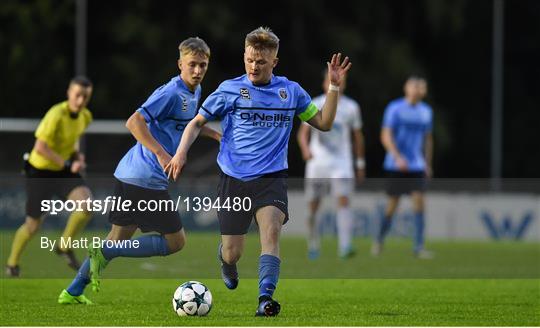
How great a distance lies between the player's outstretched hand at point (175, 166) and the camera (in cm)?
1044

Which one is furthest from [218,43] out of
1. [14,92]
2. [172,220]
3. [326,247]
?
[172,220]

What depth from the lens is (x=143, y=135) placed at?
11.0 metres

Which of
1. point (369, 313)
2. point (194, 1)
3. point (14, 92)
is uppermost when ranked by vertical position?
point (194, 1)

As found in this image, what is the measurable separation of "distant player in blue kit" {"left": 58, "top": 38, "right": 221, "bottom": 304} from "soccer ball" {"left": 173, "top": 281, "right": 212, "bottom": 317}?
0.62 m

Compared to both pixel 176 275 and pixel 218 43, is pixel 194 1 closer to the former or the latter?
pixel 218 43

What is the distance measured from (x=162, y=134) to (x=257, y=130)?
0.96 m

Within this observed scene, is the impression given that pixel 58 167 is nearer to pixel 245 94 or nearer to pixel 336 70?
pixel 245 94

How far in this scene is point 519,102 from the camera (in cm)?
4516

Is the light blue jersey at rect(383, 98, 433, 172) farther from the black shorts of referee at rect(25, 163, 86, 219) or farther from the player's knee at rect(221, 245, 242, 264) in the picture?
the player's knee at rect(221, 245, 242, 264)

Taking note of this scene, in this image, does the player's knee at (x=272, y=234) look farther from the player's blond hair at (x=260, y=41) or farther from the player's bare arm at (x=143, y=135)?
the player's blond hair at (x=260, y=41)

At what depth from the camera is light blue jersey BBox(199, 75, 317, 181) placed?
1069 cm

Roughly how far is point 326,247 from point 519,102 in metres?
24.2

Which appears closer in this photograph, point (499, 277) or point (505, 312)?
point (505, 312)

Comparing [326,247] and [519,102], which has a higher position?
[519,102]
